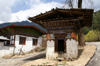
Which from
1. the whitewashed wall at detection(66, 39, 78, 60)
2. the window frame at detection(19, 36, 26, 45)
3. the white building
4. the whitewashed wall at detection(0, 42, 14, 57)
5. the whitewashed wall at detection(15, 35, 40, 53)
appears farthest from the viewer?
the window frame at detection(19, 36, 26, 45)

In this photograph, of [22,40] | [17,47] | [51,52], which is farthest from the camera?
[22,40]

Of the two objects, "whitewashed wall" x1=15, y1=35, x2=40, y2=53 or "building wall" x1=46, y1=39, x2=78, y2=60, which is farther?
"whitewashed wall" x1=15, y1=35, x2=40, y2=53

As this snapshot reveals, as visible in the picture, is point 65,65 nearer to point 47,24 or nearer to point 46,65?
point 46,65

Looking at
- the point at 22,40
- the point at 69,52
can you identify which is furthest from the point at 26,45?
the point at 69,52

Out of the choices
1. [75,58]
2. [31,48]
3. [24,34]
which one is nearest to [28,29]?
[24,34]

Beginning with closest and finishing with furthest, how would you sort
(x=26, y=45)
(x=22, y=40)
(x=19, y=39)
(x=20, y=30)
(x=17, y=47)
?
(x=17, y=47) < (x=19, y=39) < (x=20, y=30) < (x=22, y=40) < (x=26, y=45)

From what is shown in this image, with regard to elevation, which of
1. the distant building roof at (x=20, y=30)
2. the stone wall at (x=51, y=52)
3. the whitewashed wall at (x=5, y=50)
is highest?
the distant building roof at (x=20, y=30)

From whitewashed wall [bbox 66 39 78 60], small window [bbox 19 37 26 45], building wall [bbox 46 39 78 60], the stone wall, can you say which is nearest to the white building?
small window [bbox 19 37 26 45]

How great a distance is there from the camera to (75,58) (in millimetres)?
7543

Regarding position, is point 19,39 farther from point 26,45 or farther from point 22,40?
point 26,45

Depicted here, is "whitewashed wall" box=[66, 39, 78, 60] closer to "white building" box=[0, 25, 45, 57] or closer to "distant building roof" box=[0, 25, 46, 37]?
"white building" box=[0, 25, 45, 57]

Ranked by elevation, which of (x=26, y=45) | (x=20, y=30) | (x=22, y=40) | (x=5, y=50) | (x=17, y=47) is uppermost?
(x=20, y=30)

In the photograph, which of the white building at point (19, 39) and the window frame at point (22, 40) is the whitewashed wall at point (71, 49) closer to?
the white building at point (19, 39)

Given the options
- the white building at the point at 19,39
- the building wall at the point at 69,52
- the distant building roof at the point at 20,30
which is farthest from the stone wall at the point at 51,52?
the distant building roof at the point at 20,30
